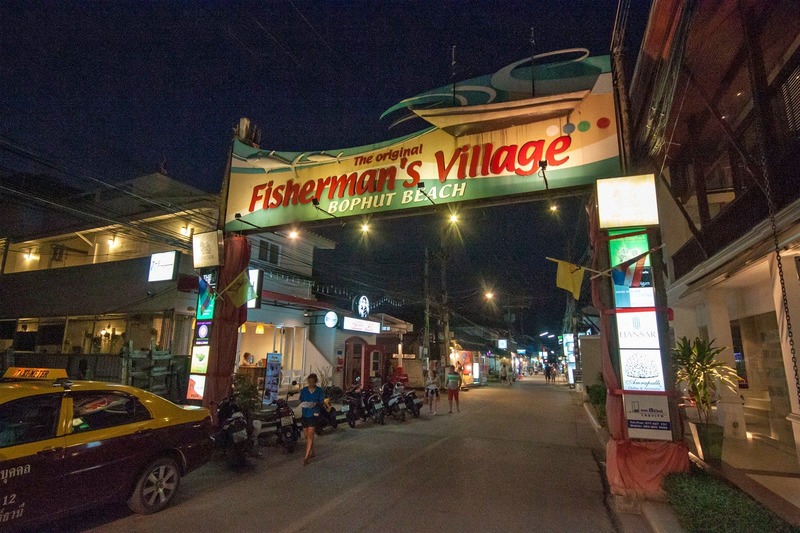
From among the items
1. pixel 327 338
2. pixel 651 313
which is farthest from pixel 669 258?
pixel 327 338

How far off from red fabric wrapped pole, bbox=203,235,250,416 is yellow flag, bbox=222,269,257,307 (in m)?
0.20

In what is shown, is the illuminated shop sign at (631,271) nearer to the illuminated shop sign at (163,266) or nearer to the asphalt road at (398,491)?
the asphalt road at (398,491)

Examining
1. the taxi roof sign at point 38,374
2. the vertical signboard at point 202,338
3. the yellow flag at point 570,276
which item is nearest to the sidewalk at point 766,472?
the yellow flag at point 570,276

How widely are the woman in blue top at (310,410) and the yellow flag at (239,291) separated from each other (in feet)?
8.37

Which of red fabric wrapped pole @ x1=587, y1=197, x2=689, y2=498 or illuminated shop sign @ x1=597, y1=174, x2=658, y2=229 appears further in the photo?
illuminated shop sign @ x1=597, y1=174, x2=658, y2=229

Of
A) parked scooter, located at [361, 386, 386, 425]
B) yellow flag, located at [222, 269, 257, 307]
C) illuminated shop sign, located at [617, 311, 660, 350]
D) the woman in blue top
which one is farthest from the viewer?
parked scooter, located at [361, 386, 386, 425]

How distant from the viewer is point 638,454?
19.3 feet

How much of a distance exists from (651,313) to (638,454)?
6.55 ft

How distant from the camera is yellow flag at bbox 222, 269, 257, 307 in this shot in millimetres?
9961

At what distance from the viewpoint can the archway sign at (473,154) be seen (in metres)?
7.55

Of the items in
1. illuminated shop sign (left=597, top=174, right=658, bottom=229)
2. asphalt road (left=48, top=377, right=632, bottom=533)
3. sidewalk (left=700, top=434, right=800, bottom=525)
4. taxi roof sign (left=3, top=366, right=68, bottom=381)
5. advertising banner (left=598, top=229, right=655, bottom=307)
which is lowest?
asphalt road (left=48, top=377, right=632, bottom=533)

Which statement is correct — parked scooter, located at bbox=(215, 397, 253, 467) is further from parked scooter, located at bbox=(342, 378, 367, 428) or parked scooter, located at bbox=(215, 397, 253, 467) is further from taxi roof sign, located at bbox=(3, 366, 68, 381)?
parked scooter, located at bbox=(342, 378, 367, 428)

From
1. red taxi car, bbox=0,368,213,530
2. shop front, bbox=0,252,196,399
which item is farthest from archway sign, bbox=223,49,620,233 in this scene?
shop front, bbox=0,252,196,399

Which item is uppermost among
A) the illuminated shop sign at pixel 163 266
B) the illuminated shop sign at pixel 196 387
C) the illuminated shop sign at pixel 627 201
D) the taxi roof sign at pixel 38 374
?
the illuminated shop sign at pixel 163 266
